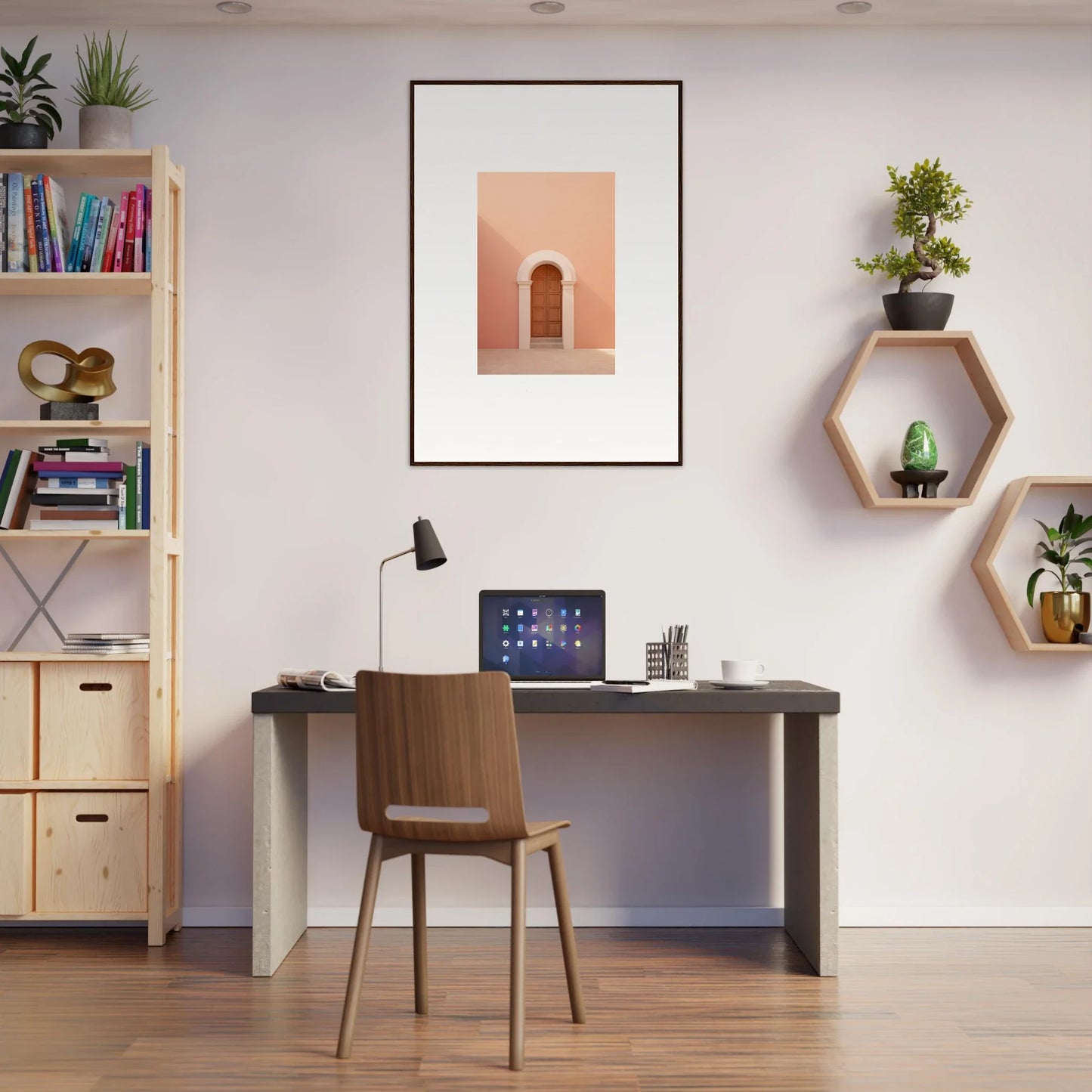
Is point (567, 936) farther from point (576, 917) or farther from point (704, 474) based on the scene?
point (704, 474)

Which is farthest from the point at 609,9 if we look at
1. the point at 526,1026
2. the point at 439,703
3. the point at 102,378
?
the point at 526,1026

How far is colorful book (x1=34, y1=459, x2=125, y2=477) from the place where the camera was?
348 cm

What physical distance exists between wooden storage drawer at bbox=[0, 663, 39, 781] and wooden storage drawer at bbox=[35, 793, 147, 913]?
5.9 inches

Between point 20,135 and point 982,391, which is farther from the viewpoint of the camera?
point 982,391

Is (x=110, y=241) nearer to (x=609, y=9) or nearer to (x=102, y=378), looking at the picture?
(x=102, y=378)

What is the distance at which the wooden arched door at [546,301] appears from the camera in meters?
3.71

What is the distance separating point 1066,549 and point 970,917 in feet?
3.97

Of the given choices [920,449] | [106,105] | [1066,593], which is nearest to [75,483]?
[106,105]

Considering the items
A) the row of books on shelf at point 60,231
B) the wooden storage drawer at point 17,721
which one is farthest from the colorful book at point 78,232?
the wooden storage drawer at point 17,721

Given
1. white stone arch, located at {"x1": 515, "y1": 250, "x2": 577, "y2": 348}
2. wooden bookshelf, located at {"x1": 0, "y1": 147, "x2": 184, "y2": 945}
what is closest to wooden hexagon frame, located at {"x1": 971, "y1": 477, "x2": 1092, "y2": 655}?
white stone arch, located at {"x1": 515, "y1": 250, "x2": 577, "y2": 348}

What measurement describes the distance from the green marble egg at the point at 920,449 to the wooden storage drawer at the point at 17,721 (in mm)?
2736

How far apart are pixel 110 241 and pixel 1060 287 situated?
3008 millimetres

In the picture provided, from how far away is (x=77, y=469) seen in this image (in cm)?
348

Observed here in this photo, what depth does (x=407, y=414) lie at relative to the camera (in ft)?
12.2
